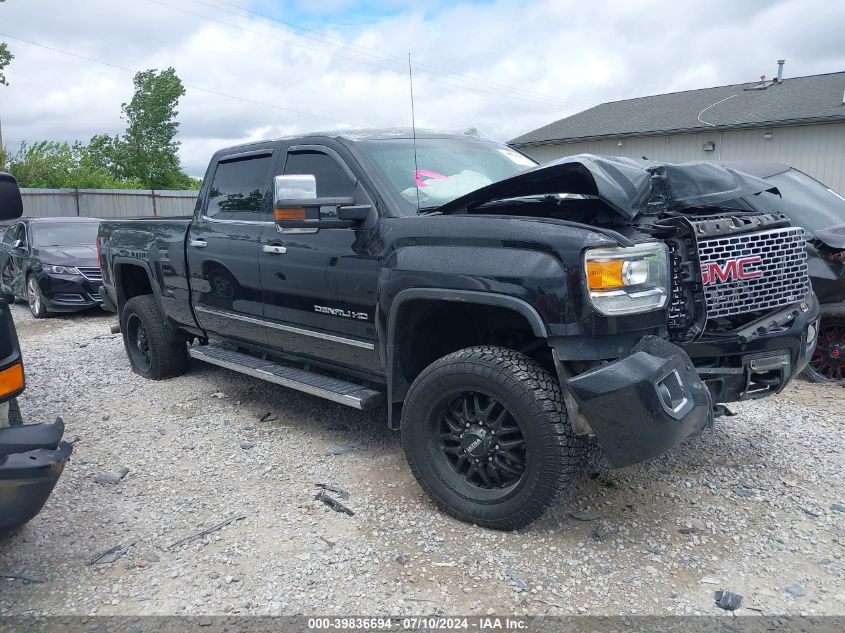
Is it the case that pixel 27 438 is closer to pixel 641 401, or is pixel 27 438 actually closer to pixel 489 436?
pixel 489 436

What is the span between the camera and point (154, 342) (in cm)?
623

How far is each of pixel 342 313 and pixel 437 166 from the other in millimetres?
1112

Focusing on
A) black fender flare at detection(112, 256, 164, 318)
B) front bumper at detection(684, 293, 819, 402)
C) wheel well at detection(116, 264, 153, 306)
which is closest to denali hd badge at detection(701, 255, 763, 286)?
front bumper at detection(684, 293, 819, 402)

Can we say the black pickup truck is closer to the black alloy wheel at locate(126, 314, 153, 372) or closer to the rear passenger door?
the rear passenger door

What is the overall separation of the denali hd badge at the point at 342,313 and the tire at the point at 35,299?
7666mm

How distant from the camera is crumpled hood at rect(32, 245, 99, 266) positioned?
10305 millimetres

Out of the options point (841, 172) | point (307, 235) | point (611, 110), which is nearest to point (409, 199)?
point (307, 235)

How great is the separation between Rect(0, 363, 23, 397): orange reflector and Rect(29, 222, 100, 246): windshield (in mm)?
8725

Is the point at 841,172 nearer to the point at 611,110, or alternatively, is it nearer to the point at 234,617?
the point at 611,110

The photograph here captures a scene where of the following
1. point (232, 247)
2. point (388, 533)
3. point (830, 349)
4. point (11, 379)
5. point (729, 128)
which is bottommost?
point (388, 533)

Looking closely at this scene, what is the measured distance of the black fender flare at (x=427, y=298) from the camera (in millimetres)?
3115

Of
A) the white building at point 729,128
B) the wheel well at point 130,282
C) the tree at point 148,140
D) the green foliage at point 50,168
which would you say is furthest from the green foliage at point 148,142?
the wheel well at point 130,282

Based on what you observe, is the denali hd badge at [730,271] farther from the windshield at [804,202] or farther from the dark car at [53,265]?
the dark car at [53,265]

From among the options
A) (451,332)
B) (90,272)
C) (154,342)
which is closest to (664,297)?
(451,332)
